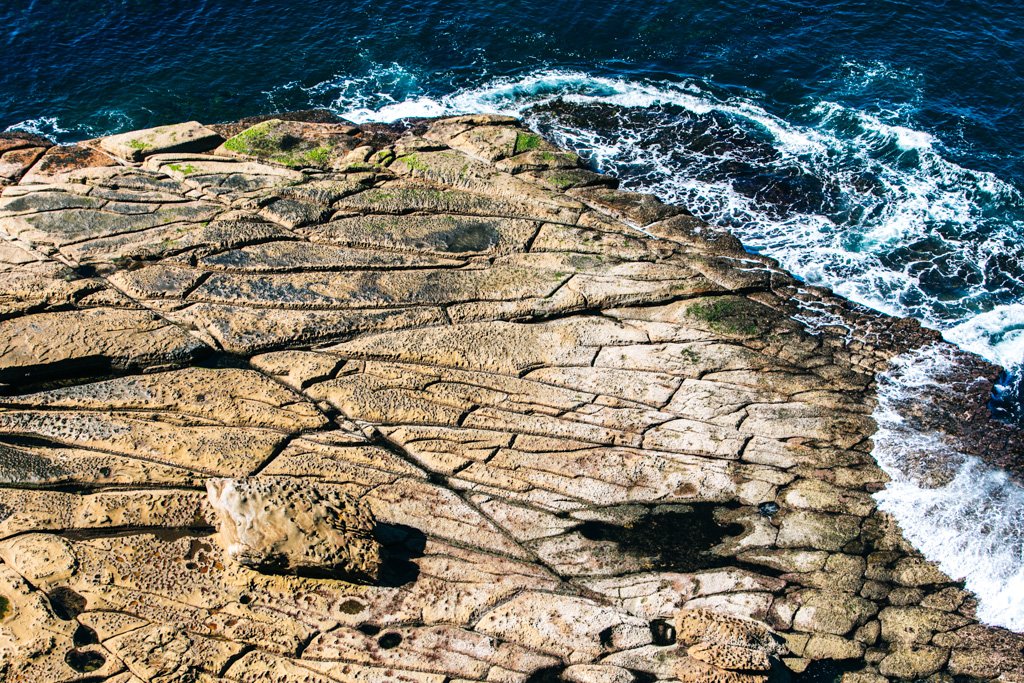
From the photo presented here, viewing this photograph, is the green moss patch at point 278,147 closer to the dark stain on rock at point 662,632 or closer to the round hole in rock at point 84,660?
the round hole in rock at point 84,660

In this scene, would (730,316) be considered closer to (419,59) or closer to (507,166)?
(507,166)

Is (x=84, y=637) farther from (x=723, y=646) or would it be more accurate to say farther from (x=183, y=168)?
(x=183, y=168)

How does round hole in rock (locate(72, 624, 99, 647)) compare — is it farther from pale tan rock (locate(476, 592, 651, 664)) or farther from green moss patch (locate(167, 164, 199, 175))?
green moss patch (locate(167, 164, 199, 175))

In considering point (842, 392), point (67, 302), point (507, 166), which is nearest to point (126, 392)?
point (67, 302)

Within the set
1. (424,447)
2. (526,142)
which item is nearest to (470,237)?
(526,142)

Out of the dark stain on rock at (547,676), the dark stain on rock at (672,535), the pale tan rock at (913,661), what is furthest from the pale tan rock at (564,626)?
the pale tan rock at (913,661)
